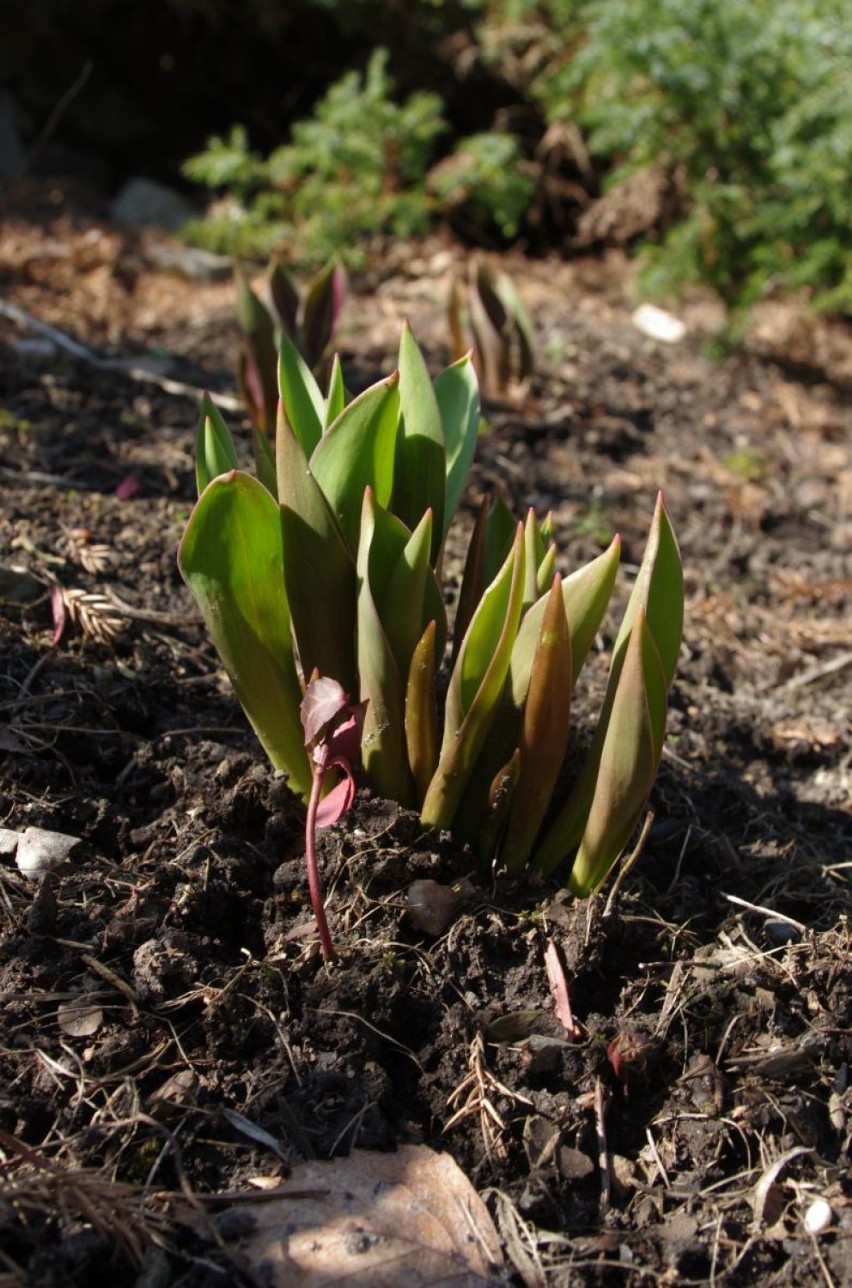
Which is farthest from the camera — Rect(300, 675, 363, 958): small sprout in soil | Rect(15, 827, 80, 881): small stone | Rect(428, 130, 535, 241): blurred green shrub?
Rect(428, 130, 535, 241): blurred green shrub

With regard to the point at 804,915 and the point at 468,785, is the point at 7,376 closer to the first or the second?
the point at 468,785

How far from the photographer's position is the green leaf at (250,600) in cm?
162

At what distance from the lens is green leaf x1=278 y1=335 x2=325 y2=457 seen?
1944mm

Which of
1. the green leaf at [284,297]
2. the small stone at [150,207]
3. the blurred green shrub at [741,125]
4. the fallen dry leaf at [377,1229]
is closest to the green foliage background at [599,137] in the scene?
the blurred green shrub at [741,125]

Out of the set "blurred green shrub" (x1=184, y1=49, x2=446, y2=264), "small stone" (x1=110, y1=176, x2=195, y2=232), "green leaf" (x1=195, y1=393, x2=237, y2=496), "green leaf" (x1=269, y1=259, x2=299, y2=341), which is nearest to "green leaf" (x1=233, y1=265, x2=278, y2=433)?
"green leaf" (x1=269, y1=259, x2=299, y2=341)

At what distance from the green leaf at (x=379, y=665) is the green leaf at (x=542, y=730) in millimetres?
201

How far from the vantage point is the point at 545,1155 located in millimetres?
1572

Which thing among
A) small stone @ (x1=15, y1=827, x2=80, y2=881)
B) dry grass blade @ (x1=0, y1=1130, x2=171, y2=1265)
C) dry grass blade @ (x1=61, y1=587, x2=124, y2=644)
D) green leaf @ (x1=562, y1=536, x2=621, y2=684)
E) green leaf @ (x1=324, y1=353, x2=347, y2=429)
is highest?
green leaf @ (x1=324, y1=353, x2=347, y2=429)

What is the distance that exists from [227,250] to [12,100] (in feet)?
6.19

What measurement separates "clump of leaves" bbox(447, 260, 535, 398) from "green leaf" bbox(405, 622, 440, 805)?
217cm

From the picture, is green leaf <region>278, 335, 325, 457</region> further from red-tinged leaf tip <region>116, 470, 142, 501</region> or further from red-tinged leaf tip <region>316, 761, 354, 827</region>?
red-tinged leaf tip <region>116, 470, 142, 501</region>

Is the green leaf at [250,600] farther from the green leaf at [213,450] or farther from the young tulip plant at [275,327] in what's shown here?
Answer: the young tulip plant at [275,327]

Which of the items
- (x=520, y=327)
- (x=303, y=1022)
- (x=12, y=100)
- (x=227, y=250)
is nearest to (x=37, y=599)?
(x=303, y=1022)

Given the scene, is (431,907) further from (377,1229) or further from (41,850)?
(41,850)
